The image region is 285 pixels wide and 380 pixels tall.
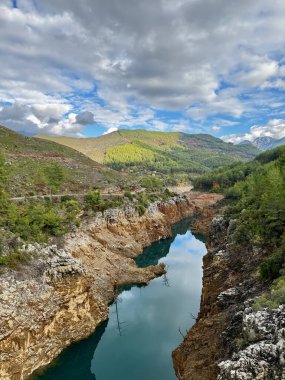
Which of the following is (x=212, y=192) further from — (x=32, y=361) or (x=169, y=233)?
(x=32, y=361)

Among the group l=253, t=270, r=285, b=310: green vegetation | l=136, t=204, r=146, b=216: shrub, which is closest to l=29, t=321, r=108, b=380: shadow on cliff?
l=253, t=270, r=285, b=310: green vegetation

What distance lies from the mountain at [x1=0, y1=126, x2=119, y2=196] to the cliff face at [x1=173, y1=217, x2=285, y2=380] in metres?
52.4

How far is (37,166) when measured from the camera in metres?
105

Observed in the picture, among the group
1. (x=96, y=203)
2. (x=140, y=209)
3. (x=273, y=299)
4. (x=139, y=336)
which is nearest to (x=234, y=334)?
(x=273, y=299)

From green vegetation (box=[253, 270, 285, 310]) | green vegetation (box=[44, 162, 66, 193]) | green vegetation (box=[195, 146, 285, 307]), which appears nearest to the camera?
green vegetation (box=[253, 270, 285, 310])

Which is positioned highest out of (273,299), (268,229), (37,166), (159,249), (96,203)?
(37,166)

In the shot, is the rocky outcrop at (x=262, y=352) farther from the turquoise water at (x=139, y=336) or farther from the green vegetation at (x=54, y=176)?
the green vegetation at (x=54, y=176)

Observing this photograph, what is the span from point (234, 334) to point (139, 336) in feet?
69.6

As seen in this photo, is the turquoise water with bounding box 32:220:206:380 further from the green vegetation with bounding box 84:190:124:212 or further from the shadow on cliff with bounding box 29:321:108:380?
the green vegetation with bounding box 84:190:124:212

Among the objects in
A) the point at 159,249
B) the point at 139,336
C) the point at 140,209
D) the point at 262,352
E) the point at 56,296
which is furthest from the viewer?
the point at 140,209

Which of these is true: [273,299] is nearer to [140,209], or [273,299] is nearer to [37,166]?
[140,209]

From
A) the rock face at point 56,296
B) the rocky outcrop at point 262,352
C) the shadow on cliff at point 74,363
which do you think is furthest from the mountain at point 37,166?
the rocky outcrop at point 262,352

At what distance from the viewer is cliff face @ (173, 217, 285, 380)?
→ 70.6 feet

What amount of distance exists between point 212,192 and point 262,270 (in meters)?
133
